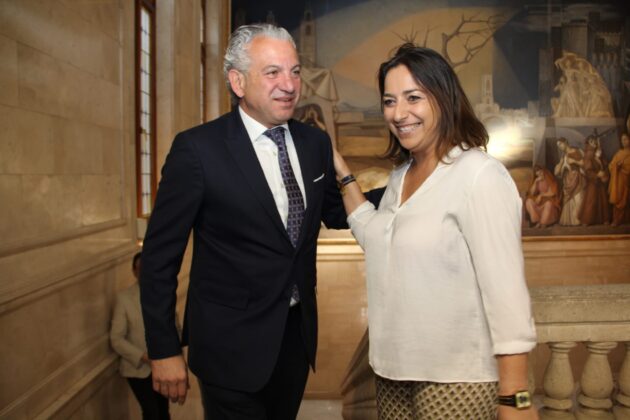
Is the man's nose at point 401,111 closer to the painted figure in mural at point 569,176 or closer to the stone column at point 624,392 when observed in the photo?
the stone column at point 624,392

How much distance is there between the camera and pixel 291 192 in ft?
8.88

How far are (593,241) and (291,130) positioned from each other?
1377cm

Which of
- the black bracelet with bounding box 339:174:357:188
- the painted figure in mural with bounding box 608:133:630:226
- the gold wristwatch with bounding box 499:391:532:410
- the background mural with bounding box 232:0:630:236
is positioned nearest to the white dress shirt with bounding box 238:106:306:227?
the black bracelet with bounding box 339:174:357:188

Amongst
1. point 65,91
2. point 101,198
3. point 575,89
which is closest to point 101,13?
point 65,91

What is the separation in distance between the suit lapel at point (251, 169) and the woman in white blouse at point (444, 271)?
402 mm

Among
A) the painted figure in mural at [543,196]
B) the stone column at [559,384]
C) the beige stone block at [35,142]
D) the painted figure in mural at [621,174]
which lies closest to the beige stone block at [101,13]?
the beige stone block at [35,142]

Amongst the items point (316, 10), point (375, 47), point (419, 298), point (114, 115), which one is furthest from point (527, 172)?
point (419, 298)

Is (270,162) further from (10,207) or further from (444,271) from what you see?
(10,207)

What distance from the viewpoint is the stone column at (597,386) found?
2990 millimetres

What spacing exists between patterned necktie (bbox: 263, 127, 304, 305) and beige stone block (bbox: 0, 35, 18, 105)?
1884mm

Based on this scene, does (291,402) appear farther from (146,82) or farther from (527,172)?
(527,172)

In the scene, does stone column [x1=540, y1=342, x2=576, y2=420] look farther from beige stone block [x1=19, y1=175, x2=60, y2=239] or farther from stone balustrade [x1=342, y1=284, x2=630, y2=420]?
beige stone block [x1=19, y1=175, x2=60, y2=239]

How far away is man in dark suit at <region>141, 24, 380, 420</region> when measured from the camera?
8.45 ft

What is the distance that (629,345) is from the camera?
117 inches
